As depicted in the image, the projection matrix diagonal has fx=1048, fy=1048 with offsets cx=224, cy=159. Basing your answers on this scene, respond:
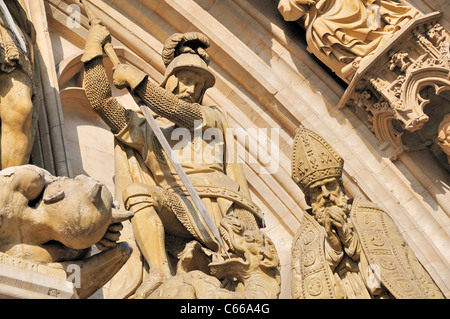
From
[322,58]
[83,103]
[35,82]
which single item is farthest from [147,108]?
[322,58]

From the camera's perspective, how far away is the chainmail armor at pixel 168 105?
637cm

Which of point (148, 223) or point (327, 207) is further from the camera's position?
point (148, 223)

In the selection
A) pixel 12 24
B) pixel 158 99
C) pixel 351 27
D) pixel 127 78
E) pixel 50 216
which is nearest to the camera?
pixel 50 216

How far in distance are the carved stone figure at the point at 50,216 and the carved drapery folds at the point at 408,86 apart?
3.17 meters

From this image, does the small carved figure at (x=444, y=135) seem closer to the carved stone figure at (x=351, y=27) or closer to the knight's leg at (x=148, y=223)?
the carved stone figure at (x=351, y=27)

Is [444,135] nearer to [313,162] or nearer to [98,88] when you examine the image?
[313,162]

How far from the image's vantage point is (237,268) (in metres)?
5.33

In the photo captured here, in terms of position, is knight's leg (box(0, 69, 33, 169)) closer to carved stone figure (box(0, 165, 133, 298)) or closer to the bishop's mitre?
carved stone figure (box(0, 165, 133, 298))

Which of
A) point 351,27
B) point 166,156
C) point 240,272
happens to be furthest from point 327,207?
point 351,27

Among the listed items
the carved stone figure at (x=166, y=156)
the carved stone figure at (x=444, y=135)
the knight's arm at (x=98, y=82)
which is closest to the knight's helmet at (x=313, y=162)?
the carved stone figure at (x=166, y=156)

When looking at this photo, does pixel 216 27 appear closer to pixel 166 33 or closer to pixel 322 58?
pixel 166 33

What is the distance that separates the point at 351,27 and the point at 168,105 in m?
1.94

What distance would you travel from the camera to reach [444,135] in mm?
7383
